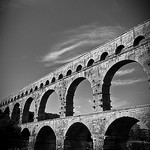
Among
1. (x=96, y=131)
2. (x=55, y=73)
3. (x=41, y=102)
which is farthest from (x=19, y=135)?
(x=96, y=131)

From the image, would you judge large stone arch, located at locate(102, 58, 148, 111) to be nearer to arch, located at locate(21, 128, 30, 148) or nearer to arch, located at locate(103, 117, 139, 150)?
arch, located at locate(103, 117, 139, 150)

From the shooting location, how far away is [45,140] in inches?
857

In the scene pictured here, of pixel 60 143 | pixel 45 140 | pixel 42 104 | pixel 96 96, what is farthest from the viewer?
pixel 42 104

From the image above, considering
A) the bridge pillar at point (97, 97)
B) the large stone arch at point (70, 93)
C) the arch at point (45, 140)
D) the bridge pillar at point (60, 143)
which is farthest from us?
the arch at point (45, 140)

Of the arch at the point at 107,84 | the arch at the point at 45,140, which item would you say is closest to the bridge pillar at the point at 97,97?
the arch at the point at 107,84

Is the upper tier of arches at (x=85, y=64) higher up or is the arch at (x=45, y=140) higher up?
the upper tier of arches at (x=85, y=64)

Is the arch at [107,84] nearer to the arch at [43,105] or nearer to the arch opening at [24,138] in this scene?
the arch at [43,105]

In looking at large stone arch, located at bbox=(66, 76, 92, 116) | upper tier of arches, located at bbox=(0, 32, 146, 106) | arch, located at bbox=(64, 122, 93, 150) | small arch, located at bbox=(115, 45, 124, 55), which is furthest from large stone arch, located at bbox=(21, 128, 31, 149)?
small arch, located at bbox=(115, 45, 124, 55)

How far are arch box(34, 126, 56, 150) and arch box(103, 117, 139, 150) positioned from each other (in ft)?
31.4

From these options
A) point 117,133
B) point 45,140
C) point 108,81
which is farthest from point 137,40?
point 45,140

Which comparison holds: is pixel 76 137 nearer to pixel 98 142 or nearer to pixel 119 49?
pixel 98 142

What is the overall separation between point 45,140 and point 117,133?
35.9 feet

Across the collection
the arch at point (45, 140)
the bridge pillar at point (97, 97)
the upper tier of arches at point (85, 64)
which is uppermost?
the upper tier of arches at point (85, 64)

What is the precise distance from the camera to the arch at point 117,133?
528 inches
